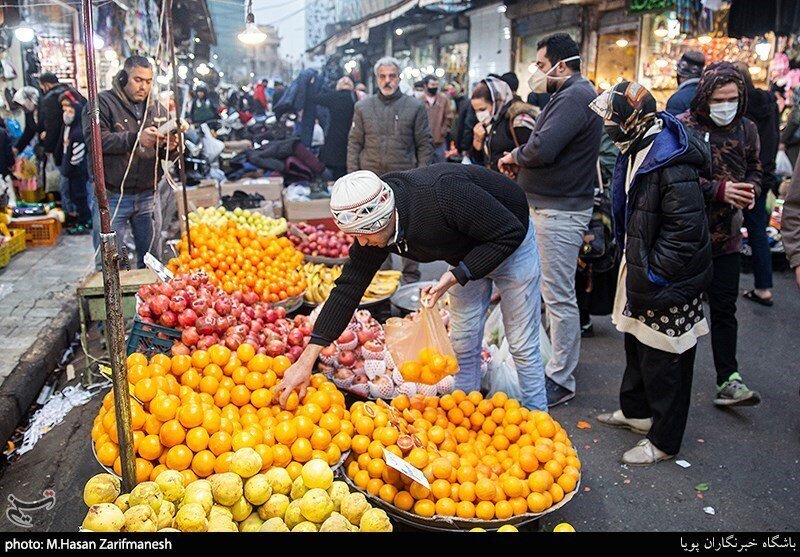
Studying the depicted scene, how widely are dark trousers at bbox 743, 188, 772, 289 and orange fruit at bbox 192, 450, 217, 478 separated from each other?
5120 mm

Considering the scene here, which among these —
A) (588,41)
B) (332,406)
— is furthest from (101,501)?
(588,41)

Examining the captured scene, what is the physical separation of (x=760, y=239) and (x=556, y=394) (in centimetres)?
297

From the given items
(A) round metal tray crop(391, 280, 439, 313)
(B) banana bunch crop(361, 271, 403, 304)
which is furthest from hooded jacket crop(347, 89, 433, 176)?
(A) round metal tray crop(391, 280, 439, 313)

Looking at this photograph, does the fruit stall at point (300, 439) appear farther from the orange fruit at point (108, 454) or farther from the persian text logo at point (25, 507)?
the persian text logo at point (25, 507)

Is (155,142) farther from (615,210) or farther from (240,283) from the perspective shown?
(615,210)

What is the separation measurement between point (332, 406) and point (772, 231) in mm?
6675

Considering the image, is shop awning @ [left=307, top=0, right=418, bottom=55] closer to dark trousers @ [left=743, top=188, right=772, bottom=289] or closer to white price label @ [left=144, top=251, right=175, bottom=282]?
dark trousers @ [left=743, top=188, right=772, bottom=289]

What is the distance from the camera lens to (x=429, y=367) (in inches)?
137

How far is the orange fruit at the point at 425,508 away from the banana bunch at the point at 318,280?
2.79m

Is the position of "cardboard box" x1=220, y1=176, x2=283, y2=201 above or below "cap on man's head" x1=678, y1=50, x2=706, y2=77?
below

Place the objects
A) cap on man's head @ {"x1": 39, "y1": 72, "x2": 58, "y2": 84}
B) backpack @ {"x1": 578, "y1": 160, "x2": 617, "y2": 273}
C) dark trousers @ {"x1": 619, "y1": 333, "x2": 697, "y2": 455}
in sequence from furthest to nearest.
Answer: cap on man's head @ {"x1": 39, "y1": 72, "x2": 58, "y2": 84} < backpack @ {"x1": 578, "y1": 160, "x2": 617, "y2": 273} < dark trousers @ {"x1": 619, "y1": 333, "x2": 697, "y2": 455}

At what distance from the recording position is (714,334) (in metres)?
4.16

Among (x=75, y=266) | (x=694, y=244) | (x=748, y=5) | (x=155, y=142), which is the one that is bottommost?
(x=75, y=266)

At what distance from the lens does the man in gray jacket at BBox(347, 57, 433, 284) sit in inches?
256
